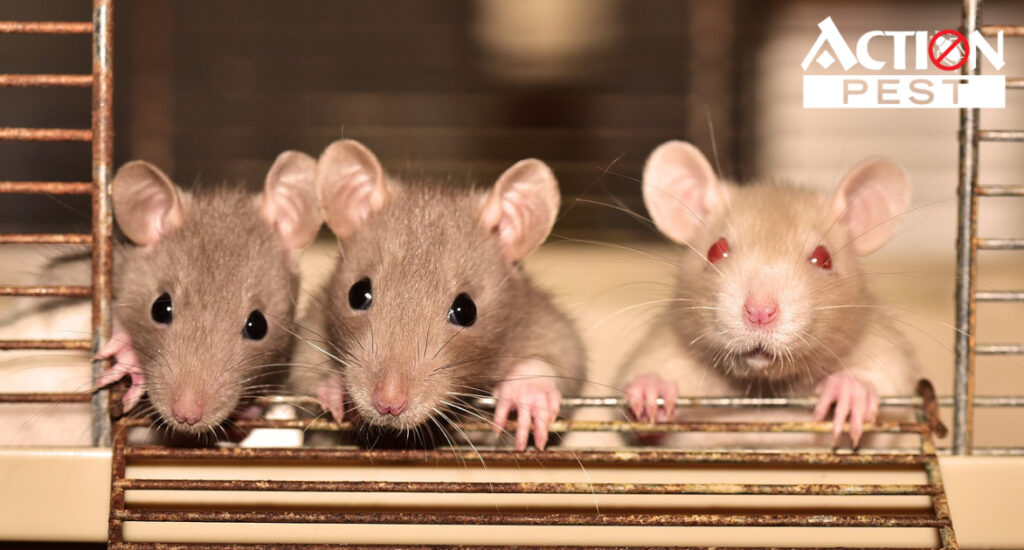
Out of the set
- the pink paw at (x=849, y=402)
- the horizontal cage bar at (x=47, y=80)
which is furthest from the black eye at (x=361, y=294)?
the pink paw at (x=849, y=402)

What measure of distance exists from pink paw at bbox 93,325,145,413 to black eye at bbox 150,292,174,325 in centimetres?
7

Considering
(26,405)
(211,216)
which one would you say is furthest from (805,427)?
(26,405)

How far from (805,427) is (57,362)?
4.85ft

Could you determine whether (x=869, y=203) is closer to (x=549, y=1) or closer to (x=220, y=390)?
(x=220, y=390)

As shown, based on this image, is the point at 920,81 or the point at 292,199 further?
the point at 292,199

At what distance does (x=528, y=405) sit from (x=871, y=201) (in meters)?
0.86

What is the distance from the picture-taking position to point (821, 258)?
190 cm

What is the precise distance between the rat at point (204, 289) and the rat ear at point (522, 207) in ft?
1.25

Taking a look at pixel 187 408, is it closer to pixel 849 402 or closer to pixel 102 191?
pixel 102 191

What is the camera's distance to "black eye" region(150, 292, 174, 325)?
178 centimetres

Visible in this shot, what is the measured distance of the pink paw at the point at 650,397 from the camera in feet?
5.83

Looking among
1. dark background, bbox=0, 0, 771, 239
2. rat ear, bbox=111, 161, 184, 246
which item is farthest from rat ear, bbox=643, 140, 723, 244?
dark background, bbox=0, 0, 771, 239

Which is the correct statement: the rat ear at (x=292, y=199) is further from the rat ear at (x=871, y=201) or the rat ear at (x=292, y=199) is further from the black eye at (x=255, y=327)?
the rat ear at (x=871, y=201)

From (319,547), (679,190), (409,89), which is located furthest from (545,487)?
(409,89)
